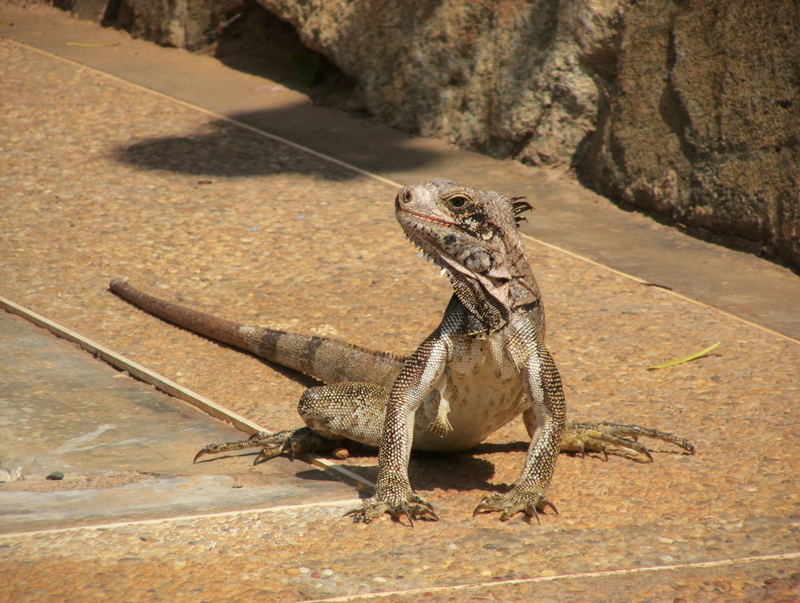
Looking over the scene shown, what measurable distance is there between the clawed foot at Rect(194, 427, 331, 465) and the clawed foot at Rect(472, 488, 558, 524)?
98 centimetres

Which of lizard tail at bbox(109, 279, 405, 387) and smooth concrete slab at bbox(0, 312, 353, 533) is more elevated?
lizard tail at bbox(109, 279, 405, 387)

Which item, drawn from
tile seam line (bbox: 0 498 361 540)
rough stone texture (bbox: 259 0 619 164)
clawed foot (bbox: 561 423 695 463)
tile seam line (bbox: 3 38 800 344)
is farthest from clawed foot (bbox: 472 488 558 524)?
rough stone texture (bbox: 259 0 619 164)

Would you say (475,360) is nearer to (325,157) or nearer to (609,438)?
(609,438)

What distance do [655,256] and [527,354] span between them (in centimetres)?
373

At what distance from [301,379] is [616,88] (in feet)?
14.3

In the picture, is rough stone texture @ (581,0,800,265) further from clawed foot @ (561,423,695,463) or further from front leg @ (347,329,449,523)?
front leg @ (347,329,449,523)

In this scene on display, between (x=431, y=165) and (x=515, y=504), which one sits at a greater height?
(x=431, y=165)

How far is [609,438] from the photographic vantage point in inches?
172

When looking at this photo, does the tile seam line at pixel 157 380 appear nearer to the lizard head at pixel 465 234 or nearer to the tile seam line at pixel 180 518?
the tile seam line at pixel 180 518

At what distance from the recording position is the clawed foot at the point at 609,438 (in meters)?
4.35

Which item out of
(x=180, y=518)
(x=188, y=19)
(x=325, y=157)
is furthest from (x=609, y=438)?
(x=188, y=19)

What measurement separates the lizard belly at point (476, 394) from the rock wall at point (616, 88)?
3.80 meters

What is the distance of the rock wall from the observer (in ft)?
23.6

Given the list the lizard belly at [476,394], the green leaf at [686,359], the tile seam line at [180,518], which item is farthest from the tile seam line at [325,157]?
the tile seam line at [180,518]
